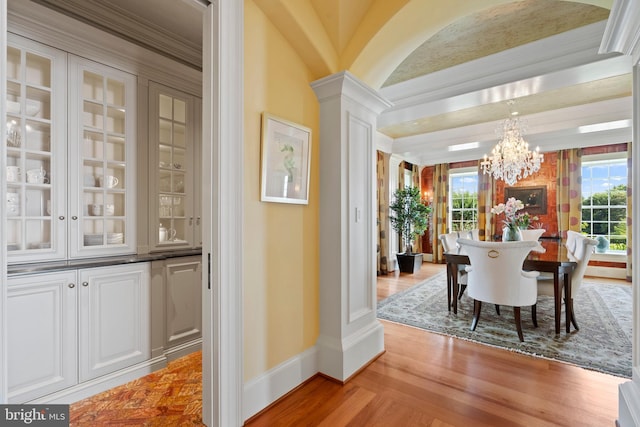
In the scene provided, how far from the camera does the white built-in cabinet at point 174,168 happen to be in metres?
2.36

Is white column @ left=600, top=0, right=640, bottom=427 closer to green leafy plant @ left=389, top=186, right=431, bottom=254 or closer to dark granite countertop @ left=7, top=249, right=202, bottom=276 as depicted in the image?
dark granite countertop @ left=7, top=249, right=202, bottom=276

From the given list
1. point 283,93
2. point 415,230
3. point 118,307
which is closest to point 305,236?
point 283,93

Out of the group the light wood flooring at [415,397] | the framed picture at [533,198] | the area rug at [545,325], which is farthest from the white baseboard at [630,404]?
the framed picture at [533,198]

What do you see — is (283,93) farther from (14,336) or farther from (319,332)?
(14,336)

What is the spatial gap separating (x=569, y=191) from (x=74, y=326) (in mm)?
8292

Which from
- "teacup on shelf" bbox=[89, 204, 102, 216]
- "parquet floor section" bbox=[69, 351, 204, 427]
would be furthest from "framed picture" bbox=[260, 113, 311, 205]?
"parquet floor section" bbox=[69, 351, 204, 427]

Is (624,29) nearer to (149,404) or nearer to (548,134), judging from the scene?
(149,404)

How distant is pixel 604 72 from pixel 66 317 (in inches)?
197

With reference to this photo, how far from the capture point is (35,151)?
184 cm

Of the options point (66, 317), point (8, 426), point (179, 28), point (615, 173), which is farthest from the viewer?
point (615, 173)

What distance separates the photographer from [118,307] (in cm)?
209

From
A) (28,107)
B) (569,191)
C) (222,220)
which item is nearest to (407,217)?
(569,191)

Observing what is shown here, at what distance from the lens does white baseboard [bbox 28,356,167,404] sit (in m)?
1.82

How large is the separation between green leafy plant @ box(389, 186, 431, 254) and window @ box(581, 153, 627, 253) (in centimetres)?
334
